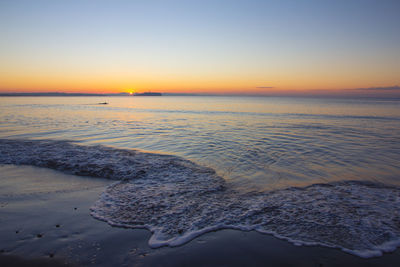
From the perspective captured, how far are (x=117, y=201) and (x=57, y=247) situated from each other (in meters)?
2.49

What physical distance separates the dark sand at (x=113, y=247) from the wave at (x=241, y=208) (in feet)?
0.91

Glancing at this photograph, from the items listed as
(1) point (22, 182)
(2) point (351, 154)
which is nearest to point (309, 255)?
(1) point (22, 182)

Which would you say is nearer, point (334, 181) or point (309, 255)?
point (309, 255)

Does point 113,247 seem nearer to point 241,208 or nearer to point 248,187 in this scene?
point 241,208

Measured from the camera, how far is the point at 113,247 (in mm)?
4531

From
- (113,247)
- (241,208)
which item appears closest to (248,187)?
(241,208)

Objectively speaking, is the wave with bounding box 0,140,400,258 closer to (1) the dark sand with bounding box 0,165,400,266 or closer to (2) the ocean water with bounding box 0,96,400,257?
(2) the ocean water with bounding box 0,96,400,257

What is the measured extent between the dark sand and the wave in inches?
10.9

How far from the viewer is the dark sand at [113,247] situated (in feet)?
13.6

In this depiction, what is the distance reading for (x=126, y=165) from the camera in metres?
10.7

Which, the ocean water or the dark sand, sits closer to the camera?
the dark sand

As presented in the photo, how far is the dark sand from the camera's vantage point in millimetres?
4141

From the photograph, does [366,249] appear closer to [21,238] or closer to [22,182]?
[21,238]

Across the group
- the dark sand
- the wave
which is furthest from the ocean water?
the dark sand
